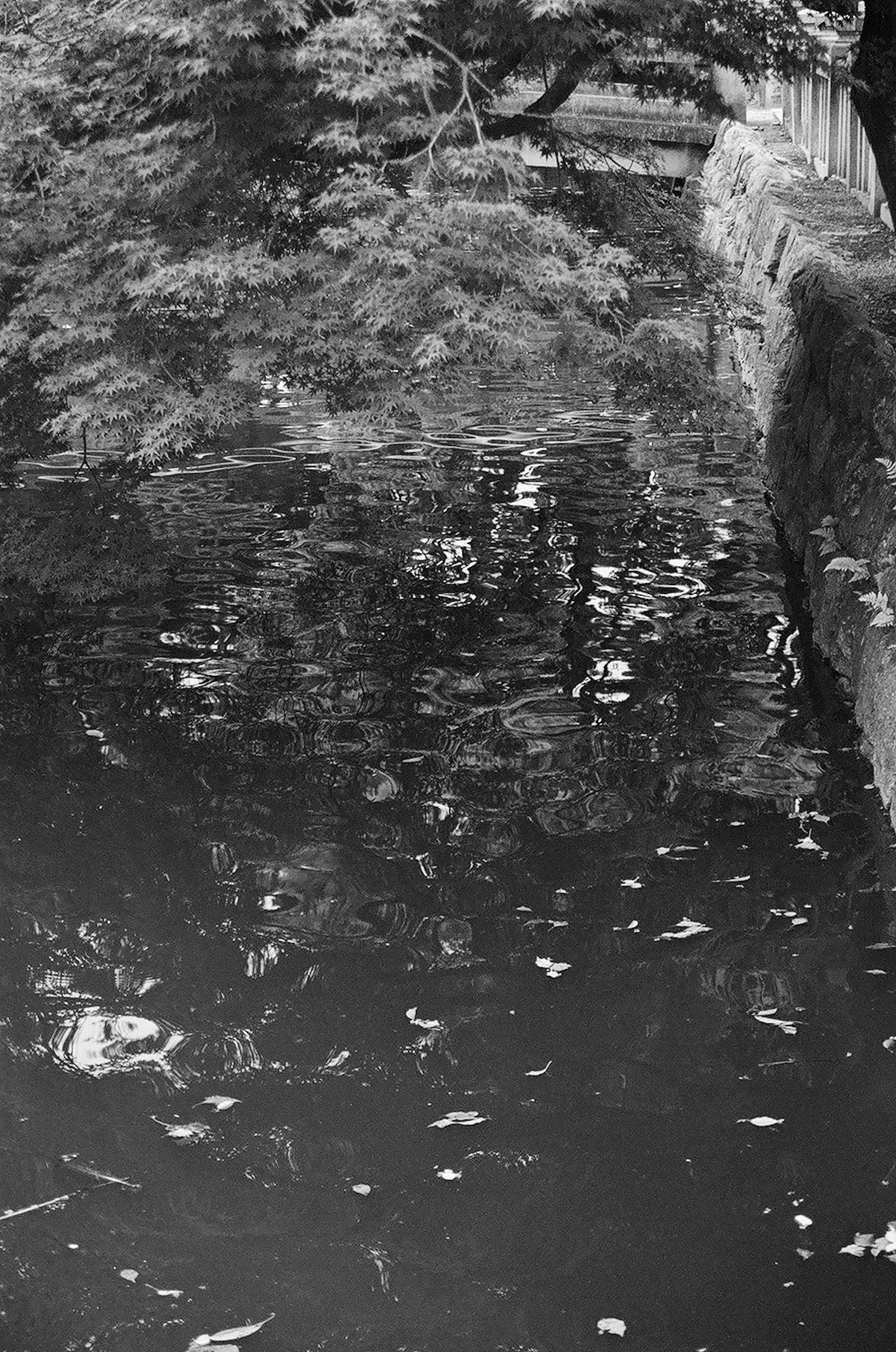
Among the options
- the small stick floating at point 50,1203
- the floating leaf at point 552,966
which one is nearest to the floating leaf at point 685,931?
the floating leaf at point 552,966

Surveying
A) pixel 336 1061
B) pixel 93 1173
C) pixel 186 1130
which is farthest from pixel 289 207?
pixel 93 1173

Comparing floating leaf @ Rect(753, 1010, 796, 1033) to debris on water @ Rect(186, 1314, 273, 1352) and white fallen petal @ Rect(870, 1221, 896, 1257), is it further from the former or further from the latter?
debris on water @ Rect(186, 1314, 273, 1352)

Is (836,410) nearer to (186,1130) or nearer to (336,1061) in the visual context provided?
(336,1061)

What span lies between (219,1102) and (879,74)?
338 inches

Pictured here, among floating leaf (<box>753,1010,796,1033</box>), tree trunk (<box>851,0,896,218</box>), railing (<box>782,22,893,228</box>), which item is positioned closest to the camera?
floating leaf (<box>753,1010,796,1033</box>)

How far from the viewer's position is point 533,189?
28.9 ft

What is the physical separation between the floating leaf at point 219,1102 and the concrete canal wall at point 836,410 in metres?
3.31

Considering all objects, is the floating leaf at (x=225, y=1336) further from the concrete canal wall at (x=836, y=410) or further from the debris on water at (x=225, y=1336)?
the concrete canal wall at (x=836, y=410)

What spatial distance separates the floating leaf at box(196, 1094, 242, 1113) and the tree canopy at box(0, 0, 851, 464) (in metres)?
3.16

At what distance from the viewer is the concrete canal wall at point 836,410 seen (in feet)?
24.6

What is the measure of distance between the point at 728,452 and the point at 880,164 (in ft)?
9.10

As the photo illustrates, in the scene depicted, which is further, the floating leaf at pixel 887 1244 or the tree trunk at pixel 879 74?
the tree trunk at pixel 879 74

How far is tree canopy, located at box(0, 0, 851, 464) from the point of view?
6.48 meters

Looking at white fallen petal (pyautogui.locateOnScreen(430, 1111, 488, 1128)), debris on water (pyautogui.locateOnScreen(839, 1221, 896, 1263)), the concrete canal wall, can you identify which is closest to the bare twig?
white fallen petal (pyautogui.locateOnScreen(430, 1111, 488, 1128))
